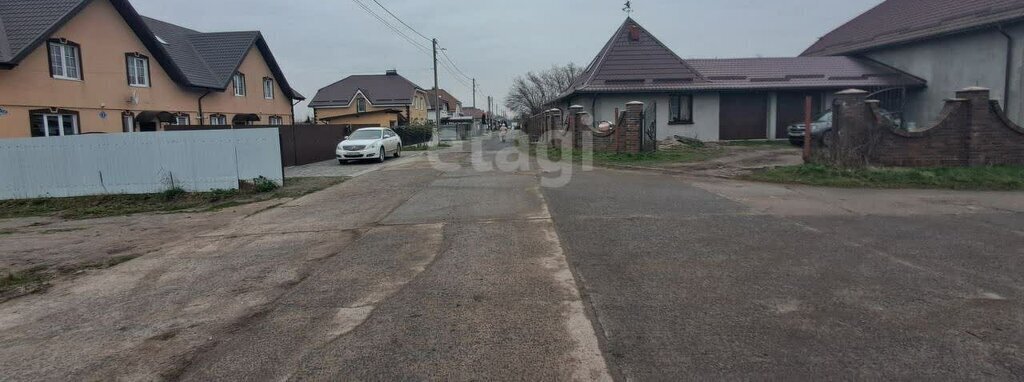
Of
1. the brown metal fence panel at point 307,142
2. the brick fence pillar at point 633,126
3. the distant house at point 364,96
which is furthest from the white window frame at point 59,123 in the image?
the distant house at point 364,96

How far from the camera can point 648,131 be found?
2058cm

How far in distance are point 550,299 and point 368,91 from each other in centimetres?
5753

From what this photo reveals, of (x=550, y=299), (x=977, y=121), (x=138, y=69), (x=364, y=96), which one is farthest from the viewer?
(x=364, y=96)

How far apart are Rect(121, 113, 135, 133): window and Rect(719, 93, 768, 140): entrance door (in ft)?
79.1

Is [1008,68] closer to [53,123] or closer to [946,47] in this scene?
[946,47]

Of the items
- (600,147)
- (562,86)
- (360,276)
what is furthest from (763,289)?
(562,86)

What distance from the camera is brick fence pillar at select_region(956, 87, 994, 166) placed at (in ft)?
46.0

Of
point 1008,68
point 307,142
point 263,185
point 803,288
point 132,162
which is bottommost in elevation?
point 803,288

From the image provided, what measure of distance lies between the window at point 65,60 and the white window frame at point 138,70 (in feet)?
8.39

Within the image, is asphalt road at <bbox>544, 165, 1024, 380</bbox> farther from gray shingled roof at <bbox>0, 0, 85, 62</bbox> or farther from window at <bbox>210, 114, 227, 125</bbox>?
window at <bbox>210, 114, 227, 125</bbox>

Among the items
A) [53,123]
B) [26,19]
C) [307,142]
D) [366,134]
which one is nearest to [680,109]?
[366,134]

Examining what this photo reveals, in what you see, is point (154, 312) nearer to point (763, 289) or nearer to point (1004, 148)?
point (763, 289)

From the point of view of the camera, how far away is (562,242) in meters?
7.44

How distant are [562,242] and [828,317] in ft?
11.2
